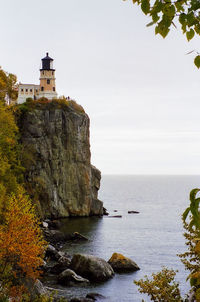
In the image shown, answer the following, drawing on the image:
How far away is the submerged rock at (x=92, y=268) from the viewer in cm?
3988

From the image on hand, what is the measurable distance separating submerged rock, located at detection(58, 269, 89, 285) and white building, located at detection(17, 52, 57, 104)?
203 ft

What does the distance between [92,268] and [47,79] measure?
216 ft

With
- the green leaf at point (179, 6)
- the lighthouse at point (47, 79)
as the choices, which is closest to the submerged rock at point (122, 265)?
the green leaf at point (179, 6)

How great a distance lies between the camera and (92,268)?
4034cm

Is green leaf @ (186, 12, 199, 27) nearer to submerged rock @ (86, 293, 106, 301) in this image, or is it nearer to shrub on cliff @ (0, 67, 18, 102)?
submerged rock @ (86, 293, 106, 301)

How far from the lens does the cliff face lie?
8044cm

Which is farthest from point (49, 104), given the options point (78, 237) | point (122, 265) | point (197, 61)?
point (197, 61)

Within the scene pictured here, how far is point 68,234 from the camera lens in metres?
63.0

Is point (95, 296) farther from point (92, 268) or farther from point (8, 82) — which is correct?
point (8, 82)

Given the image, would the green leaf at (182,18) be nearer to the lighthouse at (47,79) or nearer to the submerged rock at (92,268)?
the submerged rock at (92,268)

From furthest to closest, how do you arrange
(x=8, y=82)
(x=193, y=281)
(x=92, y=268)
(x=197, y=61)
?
1. (x=8, y=82)
2. (x=92, y=268)
3. (x=193, y=281)
4. (x=197, y=61)

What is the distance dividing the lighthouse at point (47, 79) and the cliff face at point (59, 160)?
10.4m

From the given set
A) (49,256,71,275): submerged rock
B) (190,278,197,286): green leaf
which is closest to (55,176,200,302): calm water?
(49,256,71,275): submerged rock

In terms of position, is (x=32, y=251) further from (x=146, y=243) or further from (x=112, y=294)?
(x=146, y=243)
